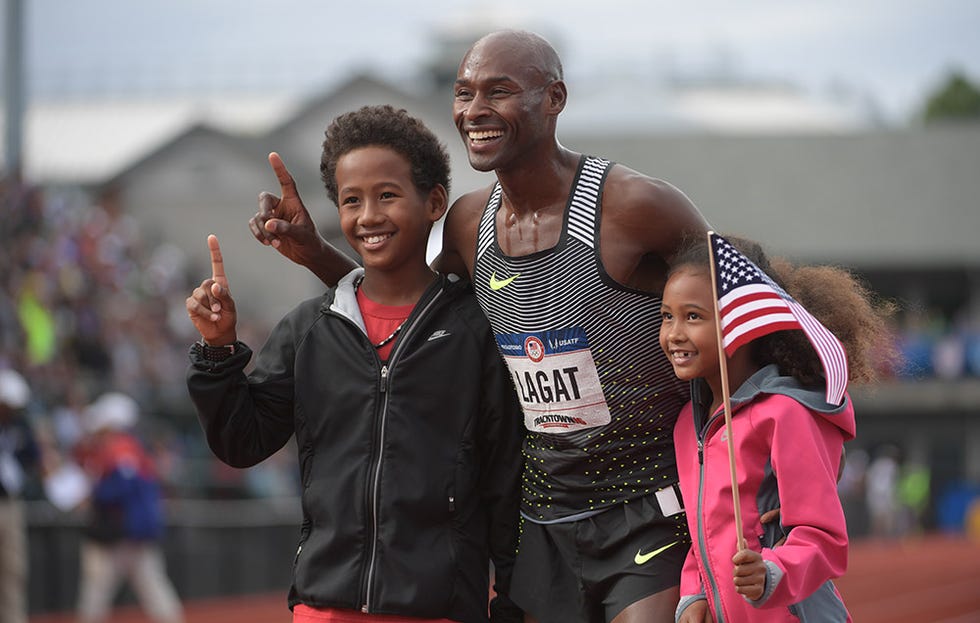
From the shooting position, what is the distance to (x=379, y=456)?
4305mm

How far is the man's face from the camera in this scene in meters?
4.28

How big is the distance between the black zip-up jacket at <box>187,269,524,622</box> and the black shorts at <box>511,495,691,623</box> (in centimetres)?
13

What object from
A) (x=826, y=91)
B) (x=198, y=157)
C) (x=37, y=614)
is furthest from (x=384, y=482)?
(x=826, y=91)

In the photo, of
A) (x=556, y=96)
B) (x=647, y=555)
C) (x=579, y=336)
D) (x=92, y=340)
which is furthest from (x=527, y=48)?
(x=92, y=340)

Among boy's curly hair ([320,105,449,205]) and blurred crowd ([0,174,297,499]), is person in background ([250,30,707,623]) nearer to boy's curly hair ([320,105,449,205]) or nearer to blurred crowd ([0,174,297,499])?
boy's curly hair ([320,105,449,205])

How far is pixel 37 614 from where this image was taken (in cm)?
1333

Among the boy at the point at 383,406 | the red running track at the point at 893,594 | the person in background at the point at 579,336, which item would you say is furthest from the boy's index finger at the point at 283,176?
the red running track at the point at 893,594

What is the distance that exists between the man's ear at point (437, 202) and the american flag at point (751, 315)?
3.14 ft

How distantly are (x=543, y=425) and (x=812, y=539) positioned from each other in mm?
900

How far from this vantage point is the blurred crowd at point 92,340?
14.7 m

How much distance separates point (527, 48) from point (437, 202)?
0.58m

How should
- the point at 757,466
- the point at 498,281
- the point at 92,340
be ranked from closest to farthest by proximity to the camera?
the point at 757,466 < the point at 498,281 < the point at 92,340

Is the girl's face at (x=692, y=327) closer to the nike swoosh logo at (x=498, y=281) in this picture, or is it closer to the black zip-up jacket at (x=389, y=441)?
the nike swoosh logo at (x=498, y=281)

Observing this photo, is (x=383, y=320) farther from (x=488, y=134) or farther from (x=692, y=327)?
(x=692, y=327)
